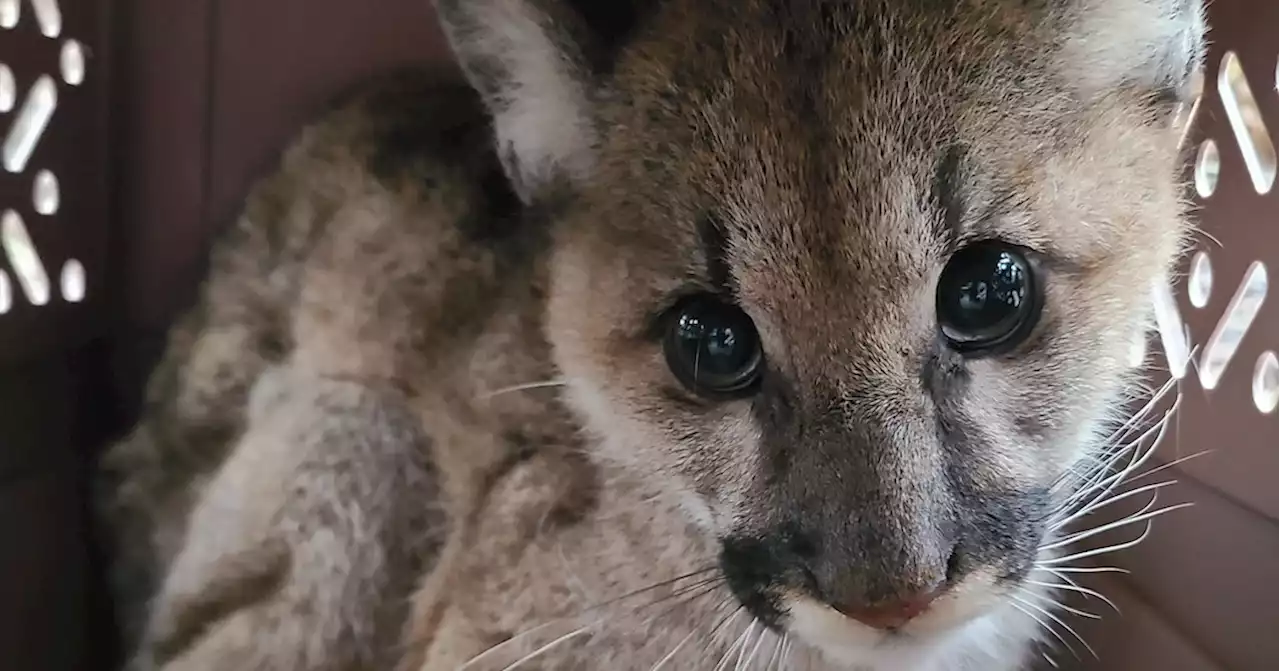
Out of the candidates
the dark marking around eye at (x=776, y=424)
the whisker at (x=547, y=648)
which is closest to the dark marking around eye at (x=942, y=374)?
the dark marking around eye at (x=776, y=424)

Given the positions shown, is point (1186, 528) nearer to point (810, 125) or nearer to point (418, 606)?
point (810, 125)

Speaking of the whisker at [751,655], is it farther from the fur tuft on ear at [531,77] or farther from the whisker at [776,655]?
the fur tuft on ear at [531,77]

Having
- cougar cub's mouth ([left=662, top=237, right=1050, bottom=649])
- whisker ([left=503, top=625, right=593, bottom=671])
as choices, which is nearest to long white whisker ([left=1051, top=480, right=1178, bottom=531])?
cougar cub's mouth ([left=662, top=237, right=1050, bottom=649])

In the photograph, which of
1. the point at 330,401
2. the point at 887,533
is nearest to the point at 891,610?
the point at 887,533

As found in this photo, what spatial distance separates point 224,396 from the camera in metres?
1.64

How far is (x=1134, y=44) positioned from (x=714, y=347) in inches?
18.0

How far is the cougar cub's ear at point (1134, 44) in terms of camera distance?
43.2 inches

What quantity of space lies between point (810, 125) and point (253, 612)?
829 mm

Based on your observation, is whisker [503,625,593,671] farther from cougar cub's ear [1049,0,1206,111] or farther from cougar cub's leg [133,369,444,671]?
cougar cub's ear [1049,0,1206,111]

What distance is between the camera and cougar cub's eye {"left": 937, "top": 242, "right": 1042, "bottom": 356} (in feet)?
3.36

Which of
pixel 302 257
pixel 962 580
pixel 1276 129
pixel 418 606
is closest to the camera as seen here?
pixel 962 580

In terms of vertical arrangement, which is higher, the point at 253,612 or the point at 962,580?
the point at 962,580

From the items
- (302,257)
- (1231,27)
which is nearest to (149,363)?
(302,257)

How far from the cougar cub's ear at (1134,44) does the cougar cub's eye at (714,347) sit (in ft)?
1.15
